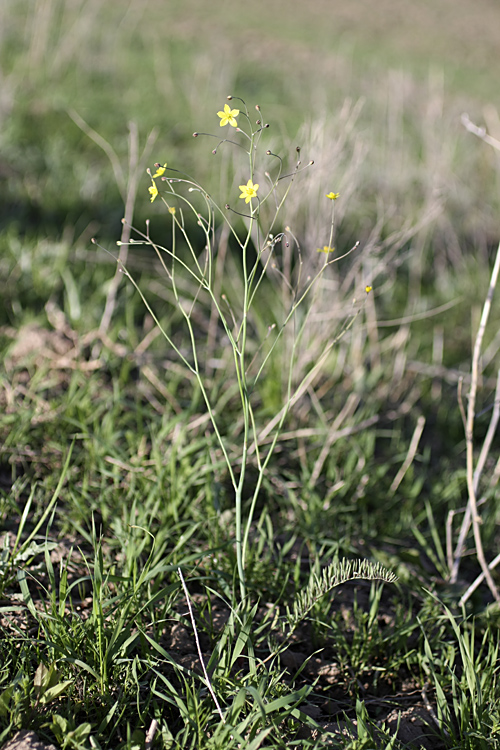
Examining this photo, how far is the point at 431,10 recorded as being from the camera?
714 inches

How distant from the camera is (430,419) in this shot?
A: 2605 mm

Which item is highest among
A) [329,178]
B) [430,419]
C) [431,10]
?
[431,10]

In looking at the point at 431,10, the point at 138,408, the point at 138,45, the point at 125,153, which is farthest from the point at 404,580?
the point at 431,10

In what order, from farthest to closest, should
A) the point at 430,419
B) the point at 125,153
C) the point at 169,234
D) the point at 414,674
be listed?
the point at 125,153 → the point at 169,234 → the point at 430,419 → the point at 414,674

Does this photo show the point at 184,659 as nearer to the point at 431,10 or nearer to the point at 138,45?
the point at 138,45

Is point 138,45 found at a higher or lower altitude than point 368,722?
higher

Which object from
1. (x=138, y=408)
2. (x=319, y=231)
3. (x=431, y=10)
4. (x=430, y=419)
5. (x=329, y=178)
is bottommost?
(x=430, y=419)

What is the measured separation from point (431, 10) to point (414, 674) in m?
21.3

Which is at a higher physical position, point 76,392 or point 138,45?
point 138,45

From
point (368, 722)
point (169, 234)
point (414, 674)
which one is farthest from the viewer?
point (169, 234)

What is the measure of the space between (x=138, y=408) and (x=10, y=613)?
794 mm

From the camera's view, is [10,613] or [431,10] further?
[431,10]

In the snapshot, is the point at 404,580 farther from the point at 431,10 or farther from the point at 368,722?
the point at 431,10

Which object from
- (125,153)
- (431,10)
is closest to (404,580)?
(125,153)
